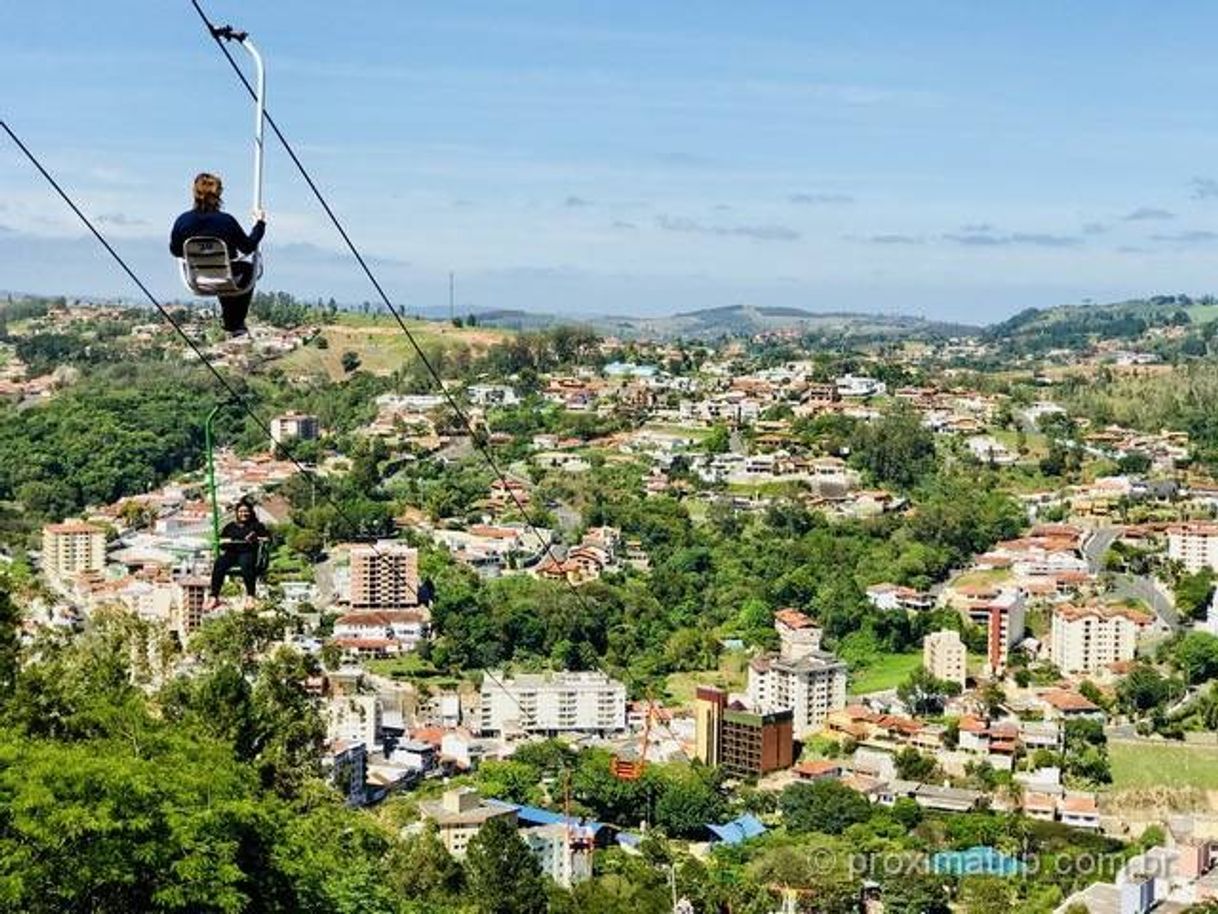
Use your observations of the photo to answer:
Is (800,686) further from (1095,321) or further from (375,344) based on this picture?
(1095,321)

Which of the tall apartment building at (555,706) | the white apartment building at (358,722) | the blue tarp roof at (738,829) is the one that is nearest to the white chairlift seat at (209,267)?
the blue tarp roof at (738,829)

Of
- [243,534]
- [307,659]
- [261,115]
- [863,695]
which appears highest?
[261,115]

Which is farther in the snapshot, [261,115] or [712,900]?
[712,900]

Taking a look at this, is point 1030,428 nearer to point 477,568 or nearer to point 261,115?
point 477,568

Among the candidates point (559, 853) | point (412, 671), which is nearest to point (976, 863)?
point (559, 853)

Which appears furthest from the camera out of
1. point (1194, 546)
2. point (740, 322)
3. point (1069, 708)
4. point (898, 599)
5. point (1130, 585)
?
point (740, 322)

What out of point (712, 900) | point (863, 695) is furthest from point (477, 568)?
point (712, 900)
